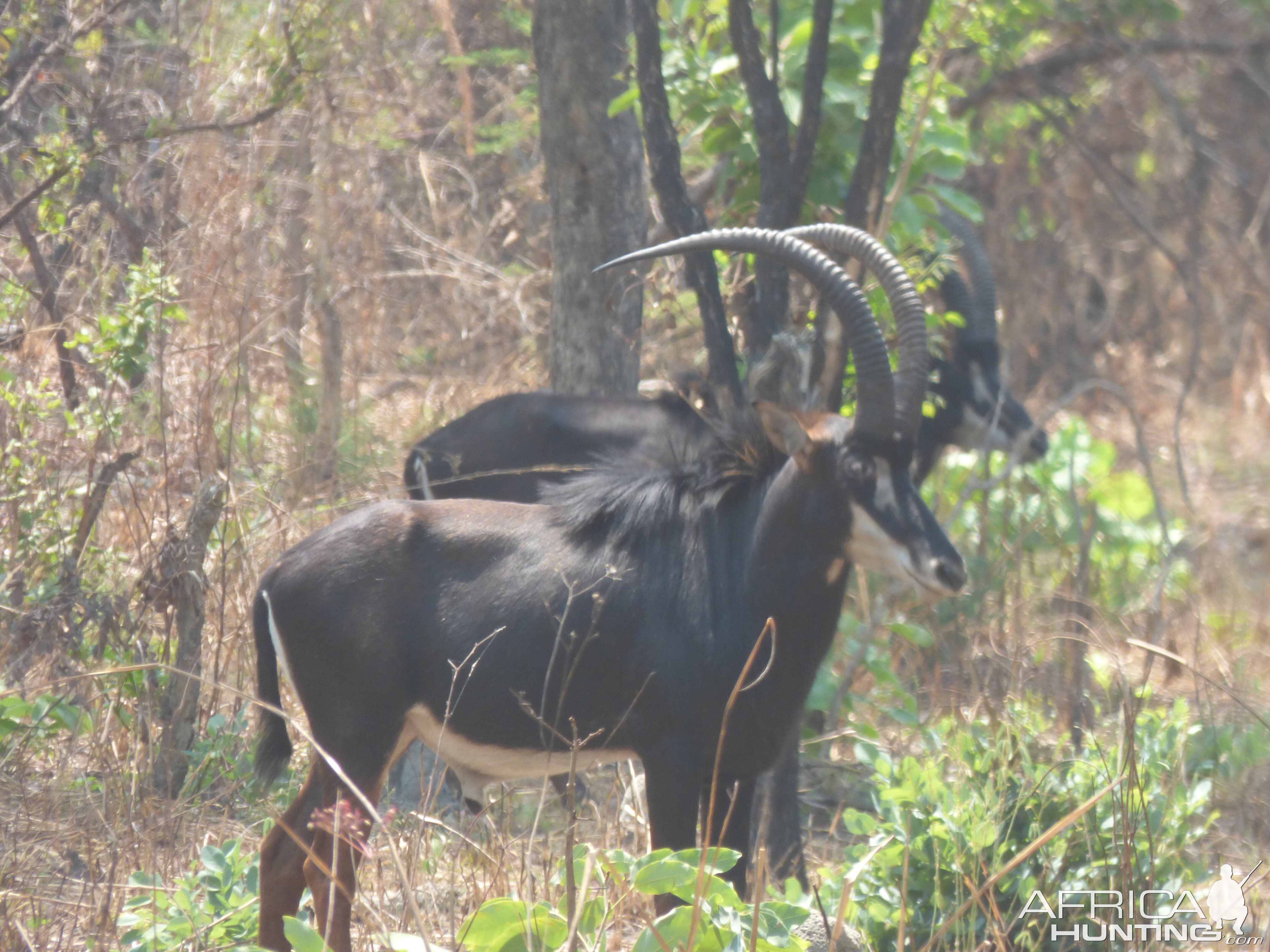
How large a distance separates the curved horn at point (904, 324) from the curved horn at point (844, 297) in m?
0.08

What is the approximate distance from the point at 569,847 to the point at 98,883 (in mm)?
1930

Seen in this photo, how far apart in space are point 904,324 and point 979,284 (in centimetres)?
415

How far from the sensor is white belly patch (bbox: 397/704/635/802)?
4039 millimetres

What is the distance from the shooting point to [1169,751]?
14.3 feet

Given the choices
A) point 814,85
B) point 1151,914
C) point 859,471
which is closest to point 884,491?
point 859,471

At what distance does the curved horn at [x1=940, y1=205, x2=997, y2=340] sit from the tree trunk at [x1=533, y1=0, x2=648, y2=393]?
2771mm

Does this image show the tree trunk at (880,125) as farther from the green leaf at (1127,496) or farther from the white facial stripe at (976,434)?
the green leaf at (1127,496)

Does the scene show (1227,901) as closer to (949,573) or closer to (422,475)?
(949,573)

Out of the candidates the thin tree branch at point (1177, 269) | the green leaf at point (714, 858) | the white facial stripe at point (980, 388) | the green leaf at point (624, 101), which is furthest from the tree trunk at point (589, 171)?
the green leaf at point (714, 858)

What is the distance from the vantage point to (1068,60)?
33.5 ft

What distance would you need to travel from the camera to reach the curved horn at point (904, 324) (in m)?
4.28

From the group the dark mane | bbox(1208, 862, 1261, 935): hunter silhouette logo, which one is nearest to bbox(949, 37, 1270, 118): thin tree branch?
the dark mane

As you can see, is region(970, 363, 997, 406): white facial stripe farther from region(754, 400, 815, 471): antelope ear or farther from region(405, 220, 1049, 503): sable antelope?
region(754, 400, 815, 471): antelope ear

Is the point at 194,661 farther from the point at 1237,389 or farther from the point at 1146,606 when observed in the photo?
the point at 1237,389
